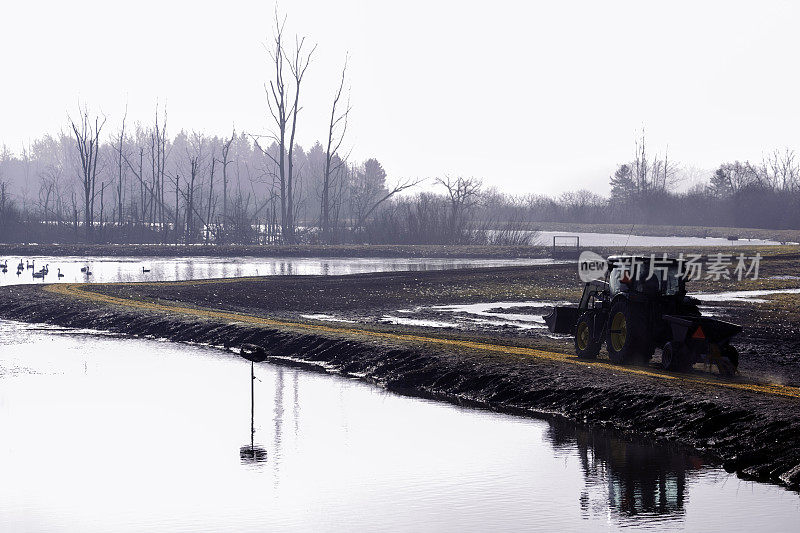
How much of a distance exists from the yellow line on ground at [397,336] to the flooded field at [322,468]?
294cm

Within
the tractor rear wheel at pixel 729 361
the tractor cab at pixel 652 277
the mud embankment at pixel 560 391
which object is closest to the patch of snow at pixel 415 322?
the mud embankment at pixel 560 391

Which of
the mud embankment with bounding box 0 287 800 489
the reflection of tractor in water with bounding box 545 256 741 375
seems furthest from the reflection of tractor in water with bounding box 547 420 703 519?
the reflection of tractor in water with bounding box 545 256 741 375

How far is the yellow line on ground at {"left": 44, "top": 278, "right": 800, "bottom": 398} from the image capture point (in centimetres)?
2197

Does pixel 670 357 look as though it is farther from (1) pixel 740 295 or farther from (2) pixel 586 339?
(1) pixel 740 295

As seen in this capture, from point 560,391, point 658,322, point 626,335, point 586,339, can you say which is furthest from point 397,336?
point 658,322

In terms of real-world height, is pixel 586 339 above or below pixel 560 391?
above

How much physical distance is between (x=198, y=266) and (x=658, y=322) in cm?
4769

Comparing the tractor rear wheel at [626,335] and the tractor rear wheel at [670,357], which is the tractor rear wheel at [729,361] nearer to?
the tractor rear wheel at [670,357]

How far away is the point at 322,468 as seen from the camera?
17.7m

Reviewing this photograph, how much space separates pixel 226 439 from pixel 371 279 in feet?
112

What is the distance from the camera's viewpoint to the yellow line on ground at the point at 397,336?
21969 millimetres

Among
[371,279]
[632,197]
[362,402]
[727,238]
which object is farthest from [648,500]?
[632,197]

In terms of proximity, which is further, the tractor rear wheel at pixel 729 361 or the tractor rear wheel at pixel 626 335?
the tractor rear wheel at pixel 626 335

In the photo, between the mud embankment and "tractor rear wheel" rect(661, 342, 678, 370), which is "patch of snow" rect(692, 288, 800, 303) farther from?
"tractor rear wheel" rect(661, 342, 678, 370)
